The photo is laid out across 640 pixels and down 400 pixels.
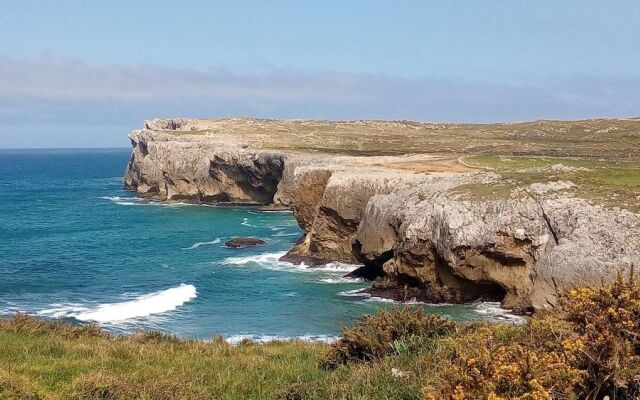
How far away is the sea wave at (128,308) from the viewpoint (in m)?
32.0

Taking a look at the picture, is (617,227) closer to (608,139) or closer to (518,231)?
(518,231)

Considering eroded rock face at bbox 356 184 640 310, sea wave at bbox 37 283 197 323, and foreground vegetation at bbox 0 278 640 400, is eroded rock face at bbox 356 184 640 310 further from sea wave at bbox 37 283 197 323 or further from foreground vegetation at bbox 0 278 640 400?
foreground vegetation at bbox 0 278 640 400

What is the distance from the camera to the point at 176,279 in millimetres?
41312

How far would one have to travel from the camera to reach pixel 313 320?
30.8m

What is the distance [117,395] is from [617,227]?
24647 millimetres

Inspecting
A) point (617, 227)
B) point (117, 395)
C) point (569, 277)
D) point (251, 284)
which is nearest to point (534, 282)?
point (569, 277)

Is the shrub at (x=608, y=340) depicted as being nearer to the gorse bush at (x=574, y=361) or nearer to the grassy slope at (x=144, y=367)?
the gorse bush at (x=574, y=361)

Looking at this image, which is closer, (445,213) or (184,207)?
(445,213)

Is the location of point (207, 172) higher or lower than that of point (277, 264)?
higher

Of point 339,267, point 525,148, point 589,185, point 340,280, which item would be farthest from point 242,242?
point 525,148

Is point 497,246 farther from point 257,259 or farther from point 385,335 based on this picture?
point 257,259

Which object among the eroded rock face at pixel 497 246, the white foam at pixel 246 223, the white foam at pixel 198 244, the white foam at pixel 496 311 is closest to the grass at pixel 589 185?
the eroded rock face at pixel 497 246

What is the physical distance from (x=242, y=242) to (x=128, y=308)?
19306 millimetres

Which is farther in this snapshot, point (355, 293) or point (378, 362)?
point (355, 293)
